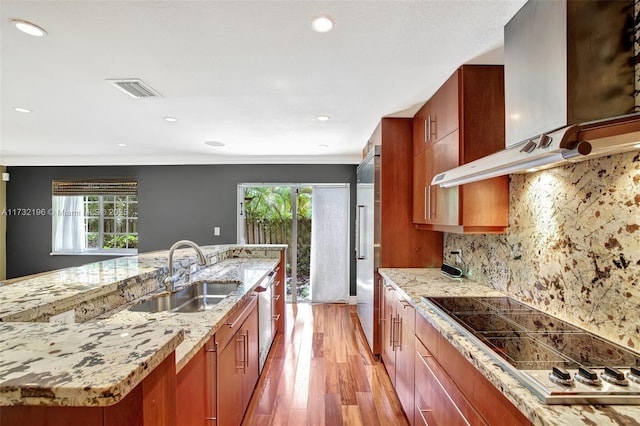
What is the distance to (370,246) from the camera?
318 centimetres

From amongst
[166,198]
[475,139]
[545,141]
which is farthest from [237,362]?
[166,198]

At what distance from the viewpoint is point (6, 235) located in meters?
5.32

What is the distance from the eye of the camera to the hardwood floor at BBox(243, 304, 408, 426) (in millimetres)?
2189

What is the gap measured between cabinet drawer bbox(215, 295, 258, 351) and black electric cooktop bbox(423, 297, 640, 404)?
1.11 metres

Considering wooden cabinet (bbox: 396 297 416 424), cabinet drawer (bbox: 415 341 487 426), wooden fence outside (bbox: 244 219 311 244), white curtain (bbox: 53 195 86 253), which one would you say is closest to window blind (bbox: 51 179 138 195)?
white curtain (bbox: 53 195 86 253)

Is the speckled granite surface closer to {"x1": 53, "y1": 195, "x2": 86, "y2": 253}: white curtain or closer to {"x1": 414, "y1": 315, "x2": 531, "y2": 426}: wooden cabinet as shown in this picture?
{"x1": 414, "y1": 315, "x2": 531, "y2": 426}: wooden cabinet

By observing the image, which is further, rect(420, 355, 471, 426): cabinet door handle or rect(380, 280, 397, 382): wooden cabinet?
rect(380, 280, 397, 382): wooden cabinet

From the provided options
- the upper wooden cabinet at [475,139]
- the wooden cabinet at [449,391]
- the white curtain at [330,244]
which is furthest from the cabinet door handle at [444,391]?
the white curtain at [330,244]

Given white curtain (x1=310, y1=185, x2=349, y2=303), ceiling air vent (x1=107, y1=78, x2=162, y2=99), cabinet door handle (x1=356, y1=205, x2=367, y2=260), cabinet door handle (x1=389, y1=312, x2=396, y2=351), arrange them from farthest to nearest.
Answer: white curtain (x1=310, y1=185, x2=349, y2=303), cabinet door handle (x1=356, y1=205, x2=367, y2=260), cabinet door handle (x1=389, y1=312, x2=396, y2=351), ceiling air vent (x1=107, y1=78, x2=162, y2=99)

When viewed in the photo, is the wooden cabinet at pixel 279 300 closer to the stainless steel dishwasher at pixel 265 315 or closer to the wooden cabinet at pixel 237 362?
the stainless steel dishwasher at pixel 265 315

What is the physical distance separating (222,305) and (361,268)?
2248 mm

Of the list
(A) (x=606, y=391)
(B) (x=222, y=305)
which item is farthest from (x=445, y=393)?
(B) (x=222, y=305)

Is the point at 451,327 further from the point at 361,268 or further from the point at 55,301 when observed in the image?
the point at 361,268

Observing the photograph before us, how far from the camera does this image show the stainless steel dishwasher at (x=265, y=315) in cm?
257
